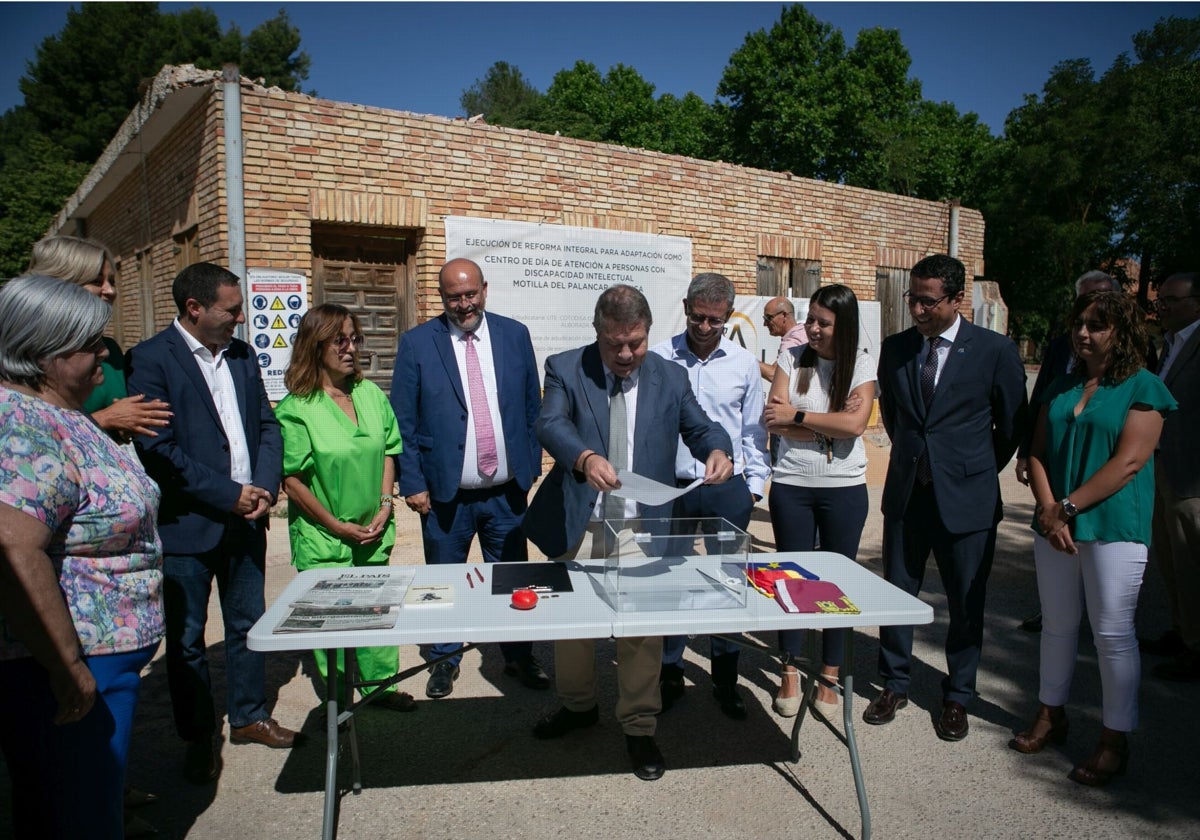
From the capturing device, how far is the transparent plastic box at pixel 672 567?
271 cm

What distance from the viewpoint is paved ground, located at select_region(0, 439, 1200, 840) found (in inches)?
113

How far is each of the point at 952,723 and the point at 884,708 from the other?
287 millimetres

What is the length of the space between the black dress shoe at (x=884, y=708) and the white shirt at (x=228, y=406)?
2.83 meters

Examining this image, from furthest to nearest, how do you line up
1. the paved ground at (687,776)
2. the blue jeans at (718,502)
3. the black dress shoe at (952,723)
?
1. the blue jeans at (718,502)
2. the black dress shoe at (952,723)
3. the paved ground at (687,776)

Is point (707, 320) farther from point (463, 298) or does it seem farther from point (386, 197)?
point (386, 197)

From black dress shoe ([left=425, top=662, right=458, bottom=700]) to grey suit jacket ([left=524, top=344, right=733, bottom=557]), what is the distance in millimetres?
1150

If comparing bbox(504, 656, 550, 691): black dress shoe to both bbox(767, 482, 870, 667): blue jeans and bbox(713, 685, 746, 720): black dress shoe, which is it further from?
bbox(767, 482, 870, 667): blue jeans

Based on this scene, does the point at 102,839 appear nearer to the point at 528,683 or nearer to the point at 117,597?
the point at 117,597

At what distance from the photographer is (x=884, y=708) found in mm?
3654

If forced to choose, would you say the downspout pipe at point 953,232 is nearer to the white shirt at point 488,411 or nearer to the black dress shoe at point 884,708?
the black dress shoe at point 884,708

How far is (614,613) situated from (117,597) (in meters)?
1.43

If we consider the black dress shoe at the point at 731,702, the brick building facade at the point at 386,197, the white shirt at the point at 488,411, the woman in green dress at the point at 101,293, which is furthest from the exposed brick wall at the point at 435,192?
the black dress shoe at the point at 731,702

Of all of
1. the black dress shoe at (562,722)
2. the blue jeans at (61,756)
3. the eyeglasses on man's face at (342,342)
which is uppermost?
the eyeglasses on man's face at (342,342)

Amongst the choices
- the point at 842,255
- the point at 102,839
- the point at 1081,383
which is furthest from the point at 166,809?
the point at 842,255
